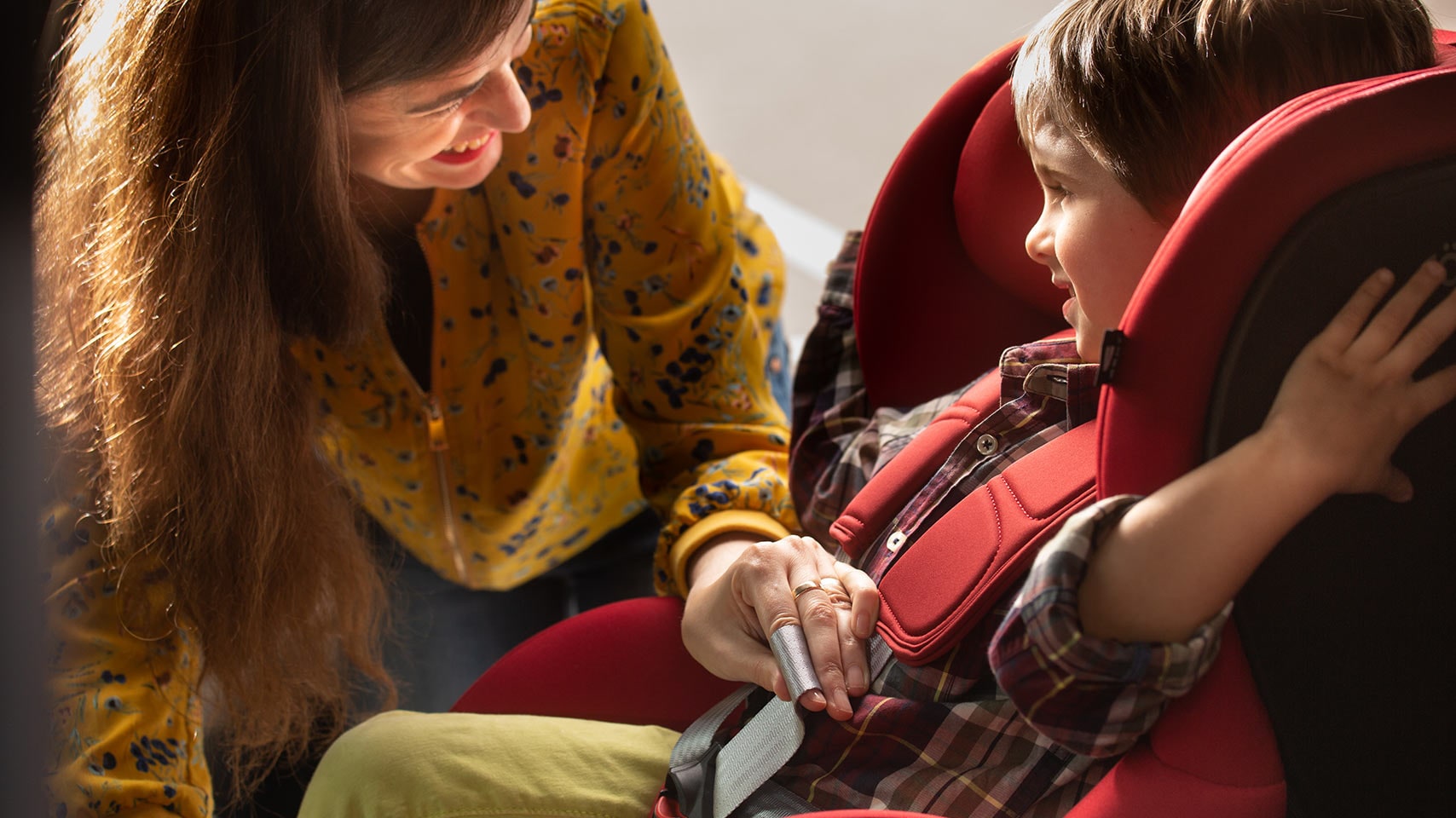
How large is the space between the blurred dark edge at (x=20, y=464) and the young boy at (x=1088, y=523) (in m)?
0.37

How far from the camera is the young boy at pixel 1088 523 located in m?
0.48

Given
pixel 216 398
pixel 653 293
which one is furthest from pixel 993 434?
pixel 216 398

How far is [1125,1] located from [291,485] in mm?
613

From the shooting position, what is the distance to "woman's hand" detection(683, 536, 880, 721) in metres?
0.66

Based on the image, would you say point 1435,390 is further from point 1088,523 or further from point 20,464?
point 20,464

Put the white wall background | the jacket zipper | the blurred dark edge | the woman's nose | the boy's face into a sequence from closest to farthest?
the blurred dark edge
the boy's face
the woman's nose
the jacket zipper
the white wall background

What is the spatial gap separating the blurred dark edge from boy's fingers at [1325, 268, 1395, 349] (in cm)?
45

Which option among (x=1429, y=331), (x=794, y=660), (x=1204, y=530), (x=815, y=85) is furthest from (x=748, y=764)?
(x=815, y=85)

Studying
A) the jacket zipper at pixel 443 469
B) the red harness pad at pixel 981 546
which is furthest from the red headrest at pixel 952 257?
the jacket zipper at pixel 443 469

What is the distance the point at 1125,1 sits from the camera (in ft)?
1.89

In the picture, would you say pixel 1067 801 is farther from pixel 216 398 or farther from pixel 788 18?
pixel 788 18

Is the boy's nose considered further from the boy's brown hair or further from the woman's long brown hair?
the woman's long brown hair

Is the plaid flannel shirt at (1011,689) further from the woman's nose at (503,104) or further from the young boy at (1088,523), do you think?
the woman's nose at (503,104)

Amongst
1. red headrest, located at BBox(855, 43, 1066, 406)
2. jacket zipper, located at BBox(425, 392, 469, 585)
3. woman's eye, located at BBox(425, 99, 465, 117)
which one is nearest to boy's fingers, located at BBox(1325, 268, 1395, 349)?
red headrest, located at BBox(855, 43, 1066, 406)
